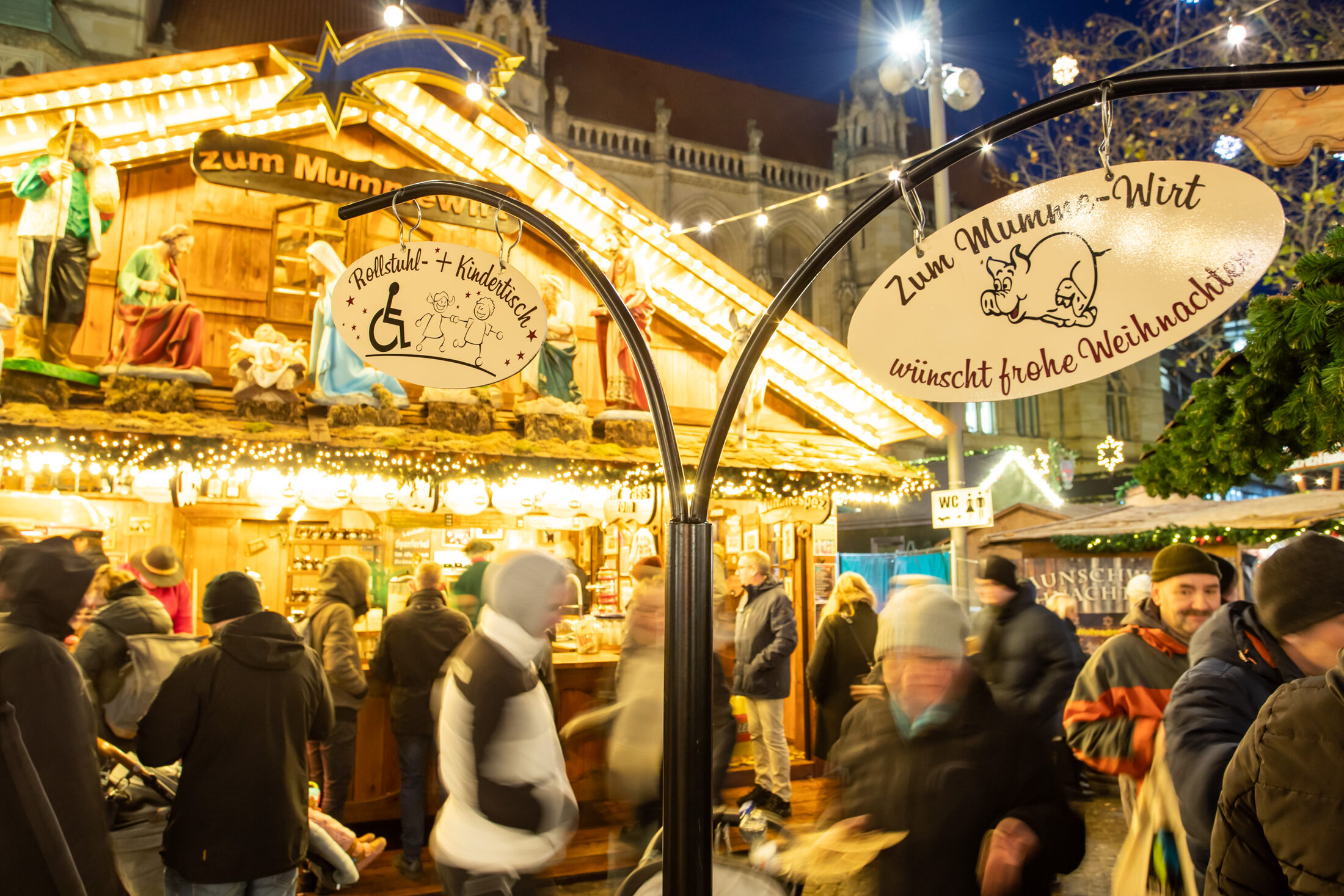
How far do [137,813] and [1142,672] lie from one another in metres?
4.65

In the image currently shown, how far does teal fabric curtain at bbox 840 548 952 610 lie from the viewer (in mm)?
14172

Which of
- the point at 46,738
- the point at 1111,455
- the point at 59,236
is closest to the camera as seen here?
the point at 46,738

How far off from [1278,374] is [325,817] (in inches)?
208

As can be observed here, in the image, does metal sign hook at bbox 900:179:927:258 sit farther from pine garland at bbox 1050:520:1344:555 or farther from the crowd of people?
pine garland at bbox 1050:520:1344:555

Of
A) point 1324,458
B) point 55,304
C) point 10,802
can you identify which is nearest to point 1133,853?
point 10,802

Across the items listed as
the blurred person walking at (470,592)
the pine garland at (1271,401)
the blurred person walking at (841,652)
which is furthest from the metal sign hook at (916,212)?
the blurred person walking at (470,592)

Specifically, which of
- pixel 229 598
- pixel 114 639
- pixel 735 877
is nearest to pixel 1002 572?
pixel 735 877

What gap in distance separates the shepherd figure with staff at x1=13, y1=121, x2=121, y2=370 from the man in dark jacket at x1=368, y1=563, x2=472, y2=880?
348 centimetres

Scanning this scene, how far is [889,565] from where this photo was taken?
14945 millimetres

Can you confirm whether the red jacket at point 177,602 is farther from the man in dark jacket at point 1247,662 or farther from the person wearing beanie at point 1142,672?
the man in dark jacket at point 1247,662

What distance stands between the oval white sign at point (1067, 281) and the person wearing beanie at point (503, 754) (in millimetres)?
1502

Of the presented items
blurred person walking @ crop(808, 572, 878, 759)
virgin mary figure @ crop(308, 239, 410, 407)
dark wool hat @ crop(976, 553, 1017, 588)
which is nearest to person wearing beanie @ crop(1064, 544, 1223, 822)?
dark wool hat @ crop(976, 553, 1017, 588)

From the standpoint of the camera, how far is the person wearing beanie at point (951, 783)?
8.17 ft

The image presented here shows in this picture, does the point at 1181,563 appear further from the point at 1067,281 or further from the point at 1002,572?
the point at 1067,281
